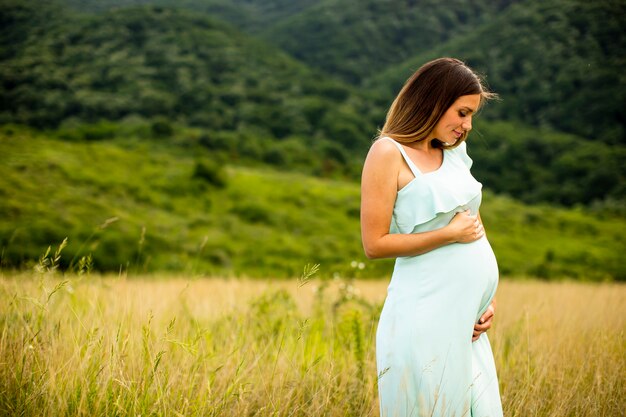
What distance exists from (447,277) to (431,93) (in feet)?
2.94

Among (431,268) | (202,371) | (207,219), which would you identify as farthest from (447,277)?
(207,219)

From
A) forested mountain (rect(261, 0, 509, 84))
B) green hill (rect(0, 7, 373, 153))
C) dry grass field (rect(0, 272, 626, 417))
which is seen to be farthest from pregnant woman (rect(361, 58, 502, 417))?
forested mountain (rect(261, 0, 509, 84))

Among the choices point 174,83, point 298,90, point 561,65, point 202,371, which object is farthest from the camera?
point 298,90

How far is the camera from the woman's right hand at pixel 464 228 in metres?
2.38

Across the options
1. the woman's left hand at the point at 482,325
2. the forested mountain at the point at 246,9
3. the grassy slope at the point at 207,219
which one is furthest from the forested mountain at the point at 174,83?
the woman's left hand at the point at 482,325

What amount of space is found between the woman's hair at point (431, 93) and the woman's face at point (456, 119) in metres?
0.02

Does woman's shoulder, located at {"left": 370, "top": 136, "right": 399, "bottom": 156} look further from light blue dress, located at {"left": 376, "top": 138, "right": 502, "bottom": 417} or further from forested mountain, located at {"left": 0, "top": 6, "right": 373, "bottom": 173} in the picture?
forested mountain, located at {"left": 0, "top": 6, "right": 373, "bottom": 173}

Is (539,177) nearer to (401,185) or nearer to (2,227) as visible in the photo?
(2,227)

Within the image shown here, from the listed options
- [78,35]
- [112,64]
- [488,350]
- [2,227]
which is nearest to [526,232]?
[2,227]

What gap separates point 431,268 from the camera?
94.2 inches

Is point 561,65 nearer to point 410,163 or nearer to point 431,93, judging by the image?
point 431,93

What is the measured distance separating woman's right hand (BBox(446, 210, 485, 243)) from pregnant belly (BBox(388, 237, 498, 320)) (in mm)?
50

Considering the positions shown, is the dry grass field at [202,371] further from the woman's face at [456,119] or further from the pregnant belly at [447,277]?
the woman's face at [456,119]

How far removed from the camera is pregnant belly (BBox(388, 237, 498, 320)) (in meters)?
2.36
